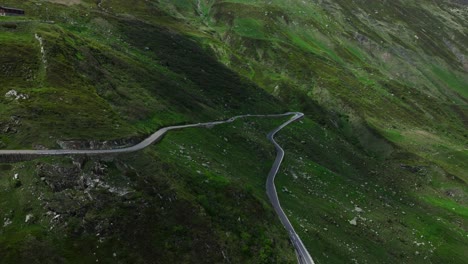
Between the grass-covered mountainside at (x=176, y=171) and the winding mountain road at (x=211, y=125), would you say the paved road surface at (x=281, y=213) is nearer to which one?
the winding mountain road at (x=211, y=125)

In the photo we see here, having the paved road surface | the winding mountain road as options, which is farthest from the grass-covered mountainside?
the paved road surface

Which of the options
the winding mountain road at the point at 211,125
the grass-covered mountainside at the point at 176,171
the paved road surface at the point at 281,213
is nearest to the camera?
the grass-covered mountainside at the point at 176,171

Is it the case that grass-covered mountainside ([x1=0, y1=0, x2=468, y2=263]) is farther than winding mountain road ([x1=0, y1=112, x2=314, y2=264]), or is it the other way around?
winding mountain road ([x1=0, y1=112, x2=314, y2=264])

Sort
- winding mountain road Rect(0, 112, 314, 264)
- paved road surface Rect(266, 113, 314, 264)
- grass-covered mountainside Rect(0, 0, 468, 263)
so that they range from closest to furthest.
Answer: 1. grass-covered mountainside Rect(0, 0, 468, 263)
2. winding mountain road Rect(0, 112, 314, 264)
3. paved road surface Rect(266, 113, 314, 264)

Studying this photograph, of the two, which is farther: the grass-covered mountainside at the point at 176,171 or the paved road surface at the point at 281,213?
the paved road surface at the point at 281,213

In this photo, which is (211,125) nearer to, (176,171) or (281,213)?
Answer: (281,213)

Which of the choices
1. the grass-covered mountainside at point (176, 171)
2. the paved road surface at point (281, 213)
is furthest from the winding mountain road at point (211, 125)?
the grass-covered mountainside at point (176, 171)

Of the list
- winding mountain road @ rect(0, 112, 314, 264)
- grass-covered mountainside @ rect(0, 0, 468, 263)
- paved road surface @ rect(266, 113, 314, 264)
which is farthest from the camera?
paved road surface @ rect(266, 113, 314, 264)

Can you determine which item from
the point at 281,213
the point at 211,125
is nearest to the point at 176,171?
the point at 281,213

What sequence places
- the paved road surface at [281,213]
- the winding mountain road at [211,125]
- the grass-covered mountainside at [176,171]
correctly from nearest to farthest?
the grass-covered mountainside at [176,171], the winding mountain road at [211,125], the paved road surface at [281,213]

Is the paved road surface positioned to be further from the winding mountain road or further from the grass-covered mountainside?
the grass-covered mountainside

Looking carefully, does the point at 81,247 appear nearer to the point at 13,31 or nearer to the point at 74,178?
the point at 74,178
